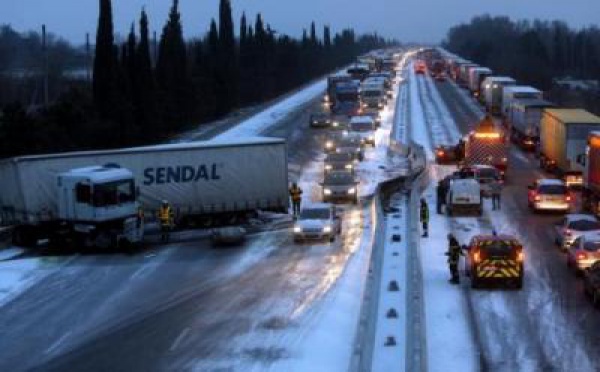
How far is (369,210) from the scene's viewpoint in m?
42.5

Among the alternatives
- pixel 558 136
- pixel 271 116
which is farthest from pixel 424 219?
pixel 271 116

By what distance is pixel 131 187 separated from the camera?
34.8 metres

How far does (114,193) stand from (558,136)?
81.7 feet

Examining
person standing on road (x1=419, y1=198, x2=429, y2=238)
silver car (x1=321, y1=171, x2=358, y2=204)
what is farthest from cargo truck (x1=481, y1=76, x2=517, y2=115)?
person standing on road (x1=419, y1=198, x2=429, y2=238)

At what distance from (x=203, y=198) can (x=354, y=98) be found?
56504 millimetres

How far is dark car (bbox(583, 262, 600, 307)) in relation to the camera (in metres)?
24.5

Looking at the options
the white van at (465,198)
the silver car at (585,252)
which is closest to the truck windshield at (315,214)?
the white van at (465,198)

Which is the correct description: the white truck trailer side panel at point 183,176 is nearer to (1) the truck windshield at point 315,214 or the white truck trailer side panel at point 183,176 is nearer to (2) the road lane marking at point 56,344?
(1) the truck windshield at point 315,214

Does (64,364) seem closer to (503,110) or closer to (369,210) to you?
(369,210)

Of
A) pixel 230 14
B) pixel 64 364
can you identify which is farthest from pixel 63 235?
pixel 230 14

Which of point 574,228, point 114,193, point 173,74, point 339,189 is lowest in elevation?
point 339,189

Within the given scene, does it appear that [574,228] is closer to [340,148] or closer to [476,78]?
[340,148]

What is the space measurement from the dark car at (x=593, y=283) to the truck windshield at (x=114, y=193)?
51.7ft

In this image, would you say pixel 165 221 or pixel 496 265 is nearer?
pixel 496 265
